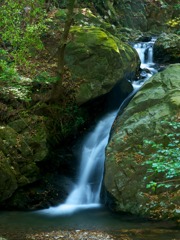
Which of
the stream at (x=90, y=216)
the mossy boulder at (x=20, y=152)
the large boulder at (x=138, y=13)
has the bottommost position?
the stream at (x=90, y=216)

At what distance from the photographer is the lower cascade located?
815 centimetres

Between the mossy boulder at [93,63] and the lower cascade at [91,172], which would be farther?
the mossy boulder at [93,63]

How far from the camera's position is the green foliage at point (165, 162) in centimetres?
420

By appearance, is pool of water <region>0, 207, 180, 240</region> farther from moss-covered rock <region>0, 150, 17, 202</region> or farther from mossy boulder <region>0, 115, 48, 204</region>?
mossy boulder <region>0, 115, 48, 204</region>

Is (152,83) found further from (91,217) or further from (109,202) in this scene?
(91,217)

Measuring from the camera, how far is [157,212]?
21.2 feet

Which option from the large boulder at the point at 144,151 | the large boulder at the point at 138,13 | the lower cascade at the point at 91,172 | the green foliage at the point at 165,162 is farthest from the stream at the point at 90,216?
the large boulder at the point at 138,13

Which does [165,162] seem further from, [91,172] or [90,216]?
[91,172]

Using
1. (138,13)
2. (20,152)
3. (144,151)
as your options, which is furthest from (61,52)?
(138,13)

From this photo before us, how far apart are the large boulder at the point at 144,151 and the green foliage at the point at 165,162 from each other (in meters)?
0.03

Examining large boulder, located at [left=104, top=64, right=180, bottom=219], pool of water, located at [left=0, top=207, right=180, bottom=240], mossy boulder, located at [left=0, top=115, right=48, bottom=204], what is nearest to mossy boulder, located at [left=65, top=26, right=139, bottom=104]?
large boulder, located at [left=104, top=64, right=180, bottom=219]

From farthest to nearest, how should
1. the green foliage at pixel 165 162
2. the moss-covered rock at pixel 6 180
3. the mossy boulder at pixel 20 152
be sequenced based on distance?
Result: the mossy boulder at pixel 20 152 < the moss-covered rock at pixel 6 180 < the green foliage at pixel 165 162

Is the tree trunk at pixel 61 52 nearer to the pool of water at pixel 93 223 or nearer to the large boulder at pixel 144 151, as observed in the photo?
the large boulder at pixel 144 151

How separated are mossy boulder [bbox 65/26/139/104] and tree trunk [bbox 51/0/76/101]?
27.7 inches
